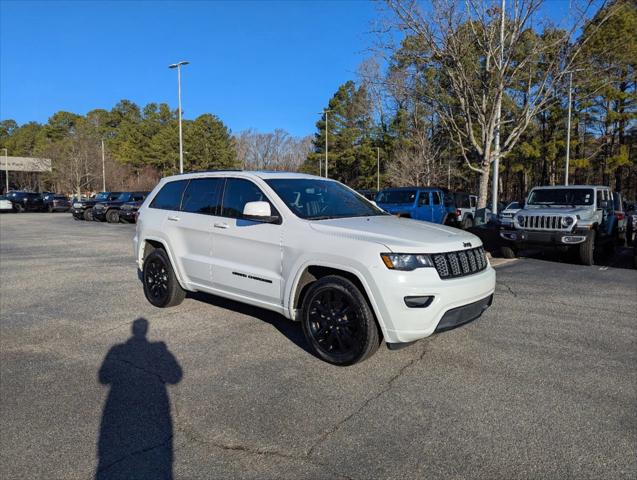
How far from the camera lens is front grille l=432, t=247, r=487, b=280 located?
4.07 meters

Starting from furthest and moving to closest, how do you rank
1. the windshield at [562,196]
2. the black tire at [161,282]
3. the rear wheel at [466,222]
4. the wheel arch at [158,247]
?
the rear wheel at [466,222] < the windshield at [562,196] < the black tire at [161,282] < the wheel arch at [158,247]

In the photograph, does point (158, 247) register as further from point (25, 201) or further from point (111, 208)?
point (25, 201)

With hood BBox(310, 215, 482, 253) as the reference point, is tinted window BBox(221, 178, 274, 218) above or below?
above

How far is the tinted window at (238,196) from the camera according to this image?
5.18m

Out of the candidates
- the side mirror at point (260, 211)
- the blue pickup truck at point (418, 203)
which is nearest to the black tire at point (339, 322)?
the side mirror at point (260, 211)

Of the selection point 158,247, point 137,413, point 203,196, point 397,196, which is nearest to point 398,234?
point 137,413

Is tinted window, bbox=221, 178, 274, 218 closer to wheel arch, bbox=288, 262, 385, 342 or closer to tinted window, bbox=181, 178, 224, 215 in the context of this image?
tinted window, bbox=181, 178, 224, 215

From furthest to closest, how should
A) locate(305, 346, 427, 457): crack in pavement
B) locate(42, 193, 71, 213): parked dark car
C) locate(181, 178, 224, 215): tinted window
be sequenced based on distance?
locate(42, 193, 71, 213): parked dark car → locate(181, 178, 224, 215): tinted window → locate(305, 346, 427, 457): crack in pavement

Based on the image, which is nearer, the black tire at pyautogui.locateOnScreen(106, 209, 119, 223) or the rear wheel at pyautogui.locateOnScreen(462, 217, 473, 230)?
the rear wheel at pyautogui.locateOnScreen(462, 217, 473, 230)

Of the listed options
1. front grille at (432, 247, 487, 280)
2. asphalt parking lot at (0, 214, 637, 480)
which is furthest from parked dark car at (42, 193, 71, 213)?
front grille at (432, 247, 487, 280)

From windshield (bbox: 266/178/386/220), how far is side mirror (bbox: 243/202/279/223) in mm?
242

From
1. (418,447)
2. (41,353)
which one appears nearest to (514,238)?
(418,447)

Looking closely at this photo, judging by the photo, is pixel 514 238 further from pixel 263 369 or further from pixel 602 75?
pixel 263 369

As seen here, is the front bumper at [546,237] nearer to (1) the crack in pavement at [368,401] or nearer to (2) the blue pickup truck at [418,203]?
(2) the blue pickup truck at [418,203]
